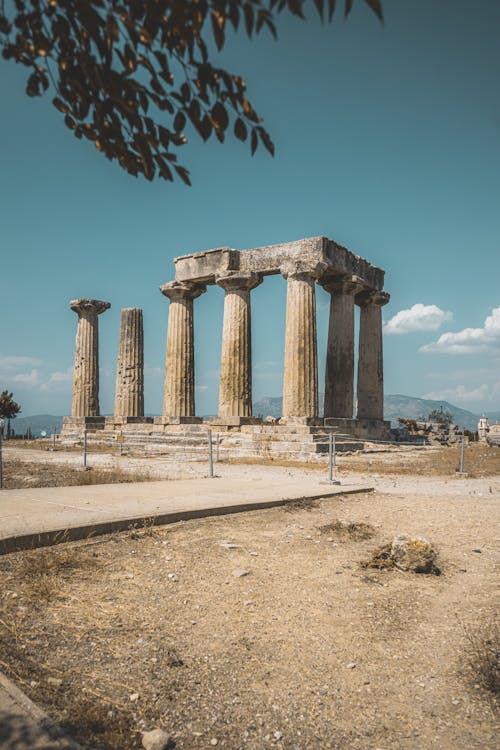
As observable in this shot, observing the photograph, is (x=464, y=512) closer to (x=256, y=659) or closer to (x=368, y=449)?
(x=256, y=659)

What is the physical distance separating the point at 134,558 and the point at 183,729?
2354 millimetres

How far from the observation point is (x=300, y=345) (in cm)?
2278

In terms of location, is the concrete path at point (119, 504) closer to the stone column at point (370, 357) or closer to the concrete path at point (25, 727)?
the concrete path at point (25, 727)

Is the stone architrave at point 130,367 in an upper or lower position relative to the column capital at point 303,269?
lower

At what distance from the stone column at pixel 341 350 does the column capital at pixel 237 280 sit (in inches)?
135

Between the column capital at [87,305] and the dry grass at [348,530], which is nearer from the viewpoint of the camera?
the dry grass at [348,530]

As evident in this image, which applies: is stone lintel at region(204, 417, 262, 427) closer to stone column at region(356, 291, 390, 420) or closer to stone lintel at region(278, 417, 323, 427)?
stone lintel at region(278, 417, 323, 427)

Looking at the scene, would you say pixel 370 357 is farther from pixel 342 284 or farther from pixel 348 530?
pixel 348 530

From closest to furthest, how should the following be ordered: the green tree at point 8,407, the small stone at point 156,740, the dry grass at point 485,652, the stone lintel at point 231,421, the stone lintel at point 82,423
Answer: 1. the small stone at point 156,740
2. the dry grass at point 485,652
3. the stone lintel at point 231,421
4. the stone lintel at point 82,423
5. the green tree at point 8,407

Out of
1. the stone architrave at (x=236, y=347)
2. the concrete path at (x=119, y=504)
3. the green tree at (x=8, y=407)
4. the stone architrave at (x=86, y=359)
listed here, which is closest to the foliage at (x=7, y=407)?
the green tree at (x=8, y=407)

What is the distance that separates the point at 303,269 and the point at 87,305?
47.5 ft

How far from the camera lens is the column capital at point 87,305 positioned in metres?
31.1

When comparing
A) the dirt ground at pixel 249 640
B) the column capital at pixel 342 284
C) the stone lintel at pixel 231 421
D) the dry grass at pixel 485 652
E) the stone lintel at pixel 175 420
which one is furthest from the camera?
the stone lintel at pixel 175 420

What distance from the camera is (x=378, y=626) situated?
3.65 meters
